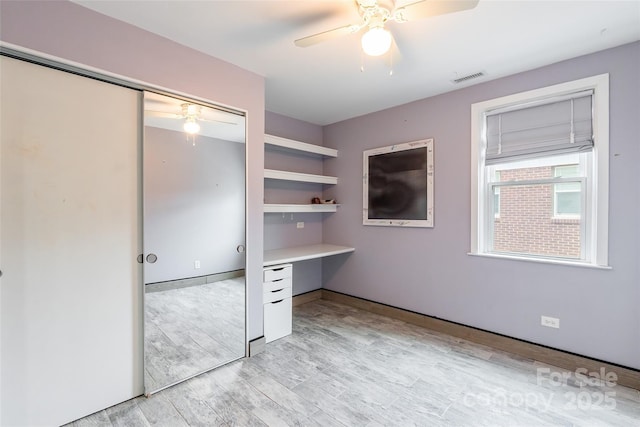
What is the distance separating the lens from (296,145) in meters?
3.52

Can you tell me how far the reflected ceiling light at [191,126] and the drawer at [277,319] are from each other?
1.76 metres

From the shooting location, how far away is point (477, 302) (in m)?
2.89

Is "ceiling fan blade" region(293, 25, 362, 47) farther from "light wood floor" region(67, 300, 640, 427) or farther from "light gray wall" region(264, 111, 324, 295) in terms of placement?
"light wood floor" region(67, 300, 640, 427)

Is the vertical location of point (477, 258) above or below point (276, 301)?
above

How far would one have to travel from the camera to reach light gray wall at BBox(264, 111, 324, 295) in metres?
3.76

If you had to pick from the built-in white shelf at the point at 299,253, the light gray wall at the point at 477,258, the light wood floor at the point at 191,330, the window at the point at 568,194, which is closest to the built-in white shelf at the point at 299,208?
the light gray wall at the point at 477,258

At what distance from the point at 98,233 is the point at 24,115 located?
30.5 inches

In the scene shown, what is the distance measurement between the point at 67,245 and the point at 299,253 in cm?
219

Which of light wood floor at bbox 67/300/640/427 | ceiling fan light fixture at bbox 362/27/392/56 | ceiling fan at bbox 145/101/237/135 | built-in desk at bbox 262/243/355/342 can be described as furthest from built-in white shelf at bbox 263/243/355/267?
ceiling fan light fixture at bbox 362/27/392/56

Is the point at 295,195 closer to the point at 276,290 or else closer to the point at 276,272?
the point at 276,272

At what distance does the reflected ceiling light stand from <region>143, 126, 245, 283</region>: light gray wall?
0.07 meters

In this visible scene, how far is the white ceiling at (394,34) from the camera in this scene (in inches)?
70.2

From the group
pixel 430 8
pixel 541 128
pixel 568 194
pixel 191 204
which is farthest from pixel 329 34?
pixel 568 194

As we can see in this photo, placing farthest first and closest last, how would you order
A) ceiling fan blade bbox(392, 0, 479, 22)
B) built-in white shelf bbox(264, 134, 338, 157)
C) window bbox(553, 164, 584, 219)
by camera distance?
1. built-in white shelf bbox(264, 134, 338, 157)
2. window bbox(553, 164, 584, 219)
3. ceiling fan blade bbox(392, 0, 479, 22)
